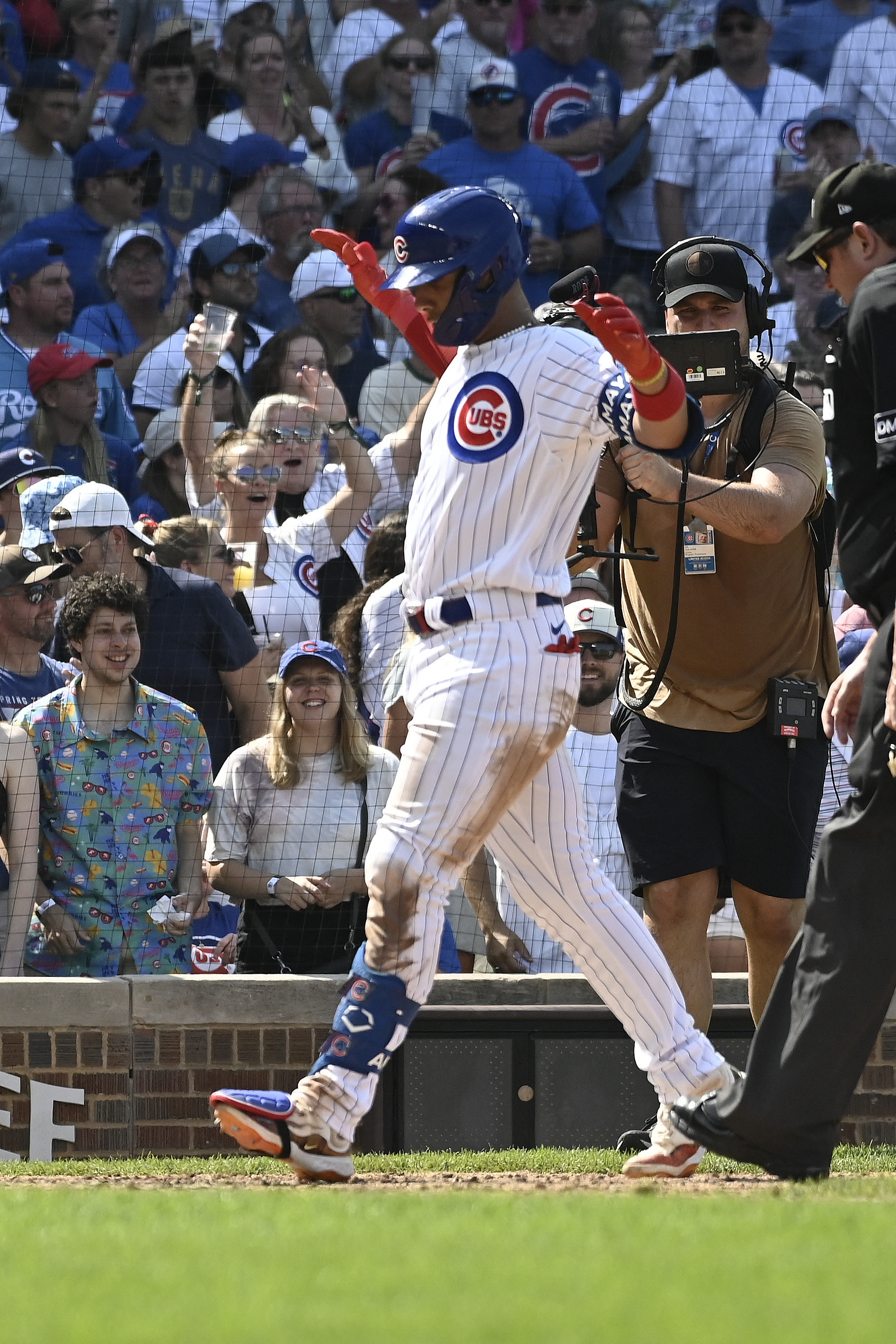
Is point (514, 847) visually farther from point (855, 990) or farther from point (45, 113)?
point (45, 113)

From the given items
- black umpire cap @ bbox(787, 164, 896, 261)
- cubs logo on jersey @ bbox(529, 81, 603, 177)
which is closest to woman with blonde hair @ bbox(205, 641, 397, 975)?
black umpire cap @ bbox(787, 164, 896, 261)

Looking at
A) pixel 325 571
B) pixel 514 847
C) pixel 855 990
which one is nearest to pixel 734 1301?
pixel 855 990

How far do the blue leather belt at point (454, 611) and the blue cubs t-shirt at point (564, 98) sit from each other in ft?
24.5

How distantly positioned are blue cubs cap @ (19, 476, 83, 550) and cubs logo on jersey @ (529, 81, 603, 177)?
4663 millimetres

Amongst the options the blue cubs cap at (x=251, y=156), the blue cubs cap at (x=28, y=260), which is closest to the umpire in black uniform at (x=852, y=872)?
the blue cubs cap at (x=28, y=260)

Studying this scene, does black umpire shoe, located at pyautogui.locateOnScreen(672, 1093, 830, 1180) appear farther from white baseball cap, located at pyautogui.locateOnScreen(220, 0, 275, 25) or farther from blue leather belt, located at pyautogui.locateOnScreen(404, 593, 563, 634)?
white baseball cap, located at pyautogui.locateOnScreen(220, 0, 275, 25)

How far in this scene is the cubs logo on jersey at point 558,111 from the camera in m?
11.1

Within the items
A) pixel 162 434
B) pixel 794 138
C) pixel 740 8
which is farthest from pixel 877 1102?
pixel 740 8

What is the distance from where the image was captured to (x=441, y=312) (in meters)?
4.00

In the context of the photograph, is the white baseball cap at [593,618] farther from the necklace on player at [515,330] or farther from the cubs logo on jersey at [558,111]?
the cubs logo on jersey at [558,111]

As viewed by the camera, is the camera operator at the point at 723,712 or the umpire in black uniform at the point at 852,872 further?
the camera operator at the point at 723,712

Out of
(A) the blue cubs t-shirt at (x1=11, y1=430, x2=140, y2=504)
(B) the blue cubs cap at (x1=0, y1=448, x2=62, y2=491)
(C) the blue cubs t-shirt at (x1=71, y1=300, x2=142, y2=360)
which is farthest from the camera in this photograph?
(C) the blue cubs t-shirt at (x1=71, y1=300, x2=142, y2=360)

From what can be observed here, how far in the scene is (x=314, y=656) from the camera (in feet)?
21.1

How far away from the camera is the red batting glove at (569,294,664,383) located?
11.9ft
